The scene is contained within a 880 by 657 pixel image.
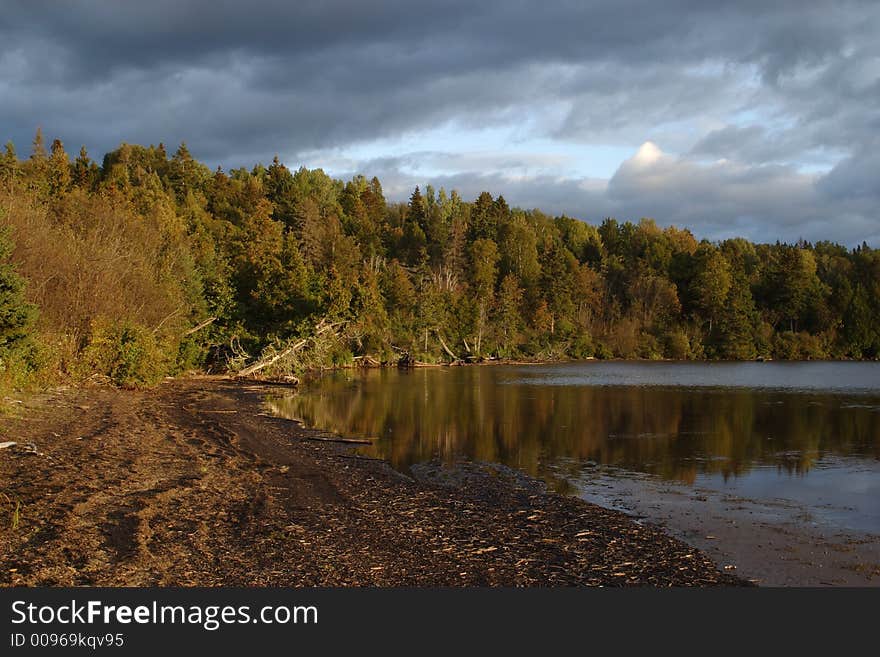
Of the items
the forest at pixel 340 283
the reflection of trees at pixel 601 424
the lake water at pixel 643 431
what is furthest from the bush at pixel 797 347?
the reflection of trees at pixel 601 424

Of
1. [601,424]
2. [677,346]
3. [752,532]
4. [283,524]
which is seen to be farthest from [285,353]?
[677,346]

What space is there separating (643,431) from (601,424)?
1928 millimetres

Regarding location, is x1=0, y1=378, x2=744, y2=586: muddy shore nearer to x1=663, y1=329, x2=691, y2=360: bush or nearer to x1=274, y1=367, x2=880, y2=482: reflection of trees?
x1=274, y1=367, x2=880, y2=482: reflection of trees

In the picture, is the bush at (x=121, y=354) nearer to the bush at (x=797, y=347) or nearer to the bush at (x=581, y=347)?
the bush at (x=581, y=347)

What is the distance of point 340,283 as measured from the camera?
41.5 m

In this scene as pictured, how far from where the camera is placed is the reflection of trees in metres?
18.6

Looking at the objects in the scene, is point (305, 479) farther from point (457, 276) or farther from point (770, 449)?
point (457, 276)

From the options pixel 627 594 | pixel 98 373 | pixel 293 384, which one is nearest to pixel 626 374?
pixel 293 384

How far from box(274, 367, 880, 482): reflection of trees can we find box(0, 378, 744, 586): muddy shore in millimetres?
3657

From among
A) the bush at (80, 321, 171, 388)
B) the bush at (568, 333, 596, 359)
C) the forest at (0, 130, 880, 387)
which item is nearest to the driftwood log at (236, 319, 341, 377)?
the forest at (0, 130, 880, 387)

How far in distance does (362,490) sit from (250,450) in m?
4.89

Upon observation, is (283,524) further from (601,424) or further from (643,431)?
(601,424)

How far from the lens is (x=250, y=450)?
1650 cm

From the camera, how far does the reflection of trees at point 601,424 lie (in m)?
18.6
